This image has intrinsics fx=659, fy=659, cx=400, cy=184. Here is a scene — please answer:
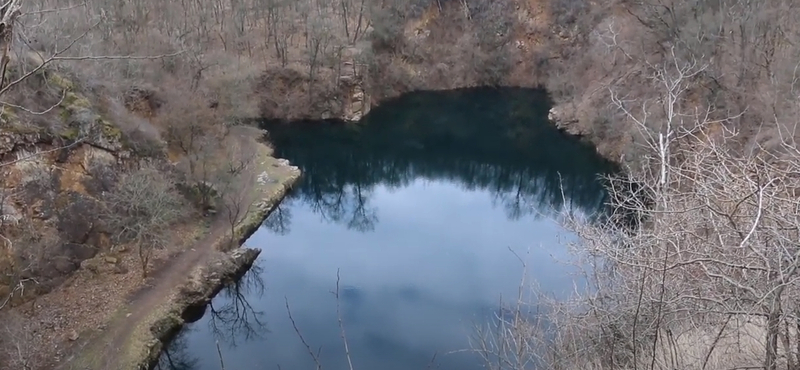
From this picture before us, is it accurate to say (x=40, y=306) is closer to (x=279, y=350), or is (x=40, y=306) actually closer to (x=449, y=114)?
(x=279, y=350)

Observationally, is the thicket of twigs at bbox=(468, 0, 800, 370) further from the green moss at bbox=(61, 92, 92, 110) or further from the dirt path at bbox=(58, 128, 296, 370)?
the green moss at bbox=(61, 92, 92, 110)

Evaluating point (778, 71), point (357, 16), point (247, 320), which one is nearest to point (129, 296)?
point (247, 320)

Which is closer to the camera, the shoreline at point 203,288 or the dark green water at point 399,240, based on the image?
the shoreline at point 203,288

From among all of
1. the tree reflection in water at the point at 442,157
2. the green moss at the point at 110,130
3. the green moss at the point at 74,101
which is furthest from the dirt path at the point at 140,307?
the green moss at the point at 74,101

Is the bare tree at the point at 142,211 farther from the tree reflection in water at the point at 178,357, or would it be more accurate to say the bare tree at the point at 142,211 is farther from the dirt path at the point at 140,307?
the tree reflection in water at the point at 178,357

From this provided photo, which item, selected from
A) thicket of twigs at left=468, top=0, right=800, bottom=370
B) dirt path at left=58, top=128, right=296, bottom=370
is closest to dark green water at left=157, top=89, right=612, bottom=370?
dirt path at left=58, top=128, right=296, bottom=370

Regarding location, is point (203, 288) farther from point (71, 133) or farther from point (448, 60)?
point (448, 60)

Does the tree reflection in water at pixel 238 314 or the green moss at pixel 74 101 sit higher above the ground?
the green moss at pixel 74 101

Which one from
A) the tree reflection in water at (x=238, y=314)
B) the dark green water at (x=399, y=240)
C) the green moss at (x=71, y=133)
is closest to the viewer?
the dark green water at (x=399, y=240)
